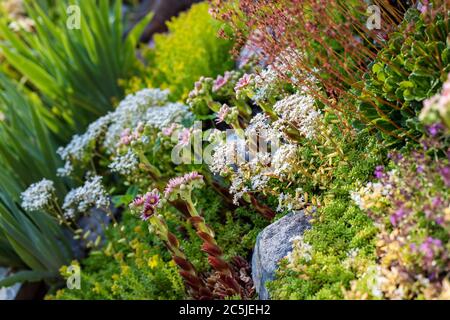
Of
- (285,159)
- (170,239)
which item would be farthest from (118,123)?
(285,159)

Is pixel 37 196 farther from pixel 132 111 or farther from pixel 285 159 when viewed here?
pixel 285 159

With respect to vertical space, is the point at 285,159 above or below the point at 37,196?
below

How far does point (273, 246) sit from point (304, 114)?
2.06 ft

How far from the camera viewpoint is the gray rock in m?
2.79

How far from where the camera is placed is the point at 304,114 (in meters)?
2.93

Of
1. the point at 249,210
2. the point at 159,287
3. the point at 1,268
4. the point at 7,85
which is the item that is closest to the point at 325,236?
the point at 249,210

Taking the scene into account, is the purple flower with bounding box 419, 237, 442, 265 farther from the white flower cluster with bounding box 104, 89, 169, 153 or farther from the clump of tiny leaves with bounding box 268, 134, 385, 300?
the white flower cluster with bounding box 104, 89, 169, 153

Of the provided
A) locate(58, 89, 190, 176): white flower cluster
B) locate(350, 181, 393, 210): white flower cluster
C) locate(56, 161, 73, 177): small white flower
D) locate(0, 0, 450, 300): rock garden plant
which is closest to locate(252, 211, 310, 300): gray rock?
locate(0, 0, 450, 300): rock garden plant

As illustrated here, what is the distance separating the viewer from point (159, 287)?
3.33 meters

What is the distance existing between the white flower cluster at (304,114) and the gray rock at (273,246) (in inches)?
15.6

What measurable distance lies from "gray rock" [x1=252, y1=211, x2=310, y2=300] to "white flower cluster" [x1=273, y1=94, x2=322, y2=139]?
397 mm
